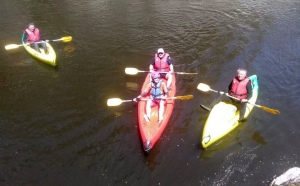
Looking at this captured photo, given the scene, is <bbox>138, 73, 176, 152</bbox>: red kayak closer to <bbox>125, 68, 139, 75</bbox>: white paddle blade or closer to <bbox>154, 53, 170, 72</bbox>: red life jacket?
<bbox>154, 53, 170, 72</bbox>: red life jacket

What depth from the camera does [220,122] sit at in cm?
729

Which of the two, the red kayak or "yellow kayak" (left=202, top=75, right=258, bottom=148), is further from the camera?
"yellow kayak" (left=202, top=75, right=258, bottom=148)

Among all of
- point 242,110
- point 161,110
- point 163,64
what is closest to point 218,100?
point 242,110

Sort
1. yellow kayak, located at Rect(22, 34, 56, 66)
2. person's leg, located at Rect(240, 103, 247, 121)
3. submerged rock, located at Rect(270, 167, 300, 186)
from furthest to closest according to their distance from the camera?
yellow kayak, located at Rect(22, 34, 56, 66), person's leg, located at Rect(240, 103, 247, 121), submerged rock, located at Rect(270, 167, 300, 186)

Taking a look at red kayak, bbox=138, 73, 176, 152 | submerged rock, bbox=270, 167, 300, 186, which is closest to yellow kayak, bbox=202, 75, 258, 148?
red kayak, bbox=138, 73, 176, 152

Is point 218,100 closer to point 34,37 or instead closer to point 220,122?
point 220,122

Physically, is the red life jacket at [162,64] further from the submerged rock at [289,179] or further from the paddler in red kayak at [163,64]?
the submerged rock at [289,179]

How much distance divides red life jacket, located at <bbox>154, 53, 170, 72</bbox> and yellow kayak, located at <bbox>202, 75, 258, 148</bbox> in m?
2.18

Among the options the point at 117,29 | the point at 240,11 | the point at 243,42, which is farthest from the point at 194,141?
the point at 240,11

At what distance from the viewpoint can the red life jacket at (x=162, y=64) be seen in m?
9.00

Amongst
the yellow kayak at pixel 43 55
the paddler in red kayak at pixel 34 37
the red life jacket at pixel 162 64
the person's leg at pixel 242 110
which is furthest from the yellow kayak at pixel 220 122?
the paddler in red kayak at pixel 34 37

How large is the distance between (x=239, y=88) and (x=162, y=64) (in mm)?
2677

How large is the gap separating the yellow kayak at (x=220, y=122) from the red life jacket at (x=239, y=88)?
1.25 feet

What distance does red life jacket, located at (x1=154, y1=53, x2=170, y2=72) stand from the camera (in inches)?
Result: 354
